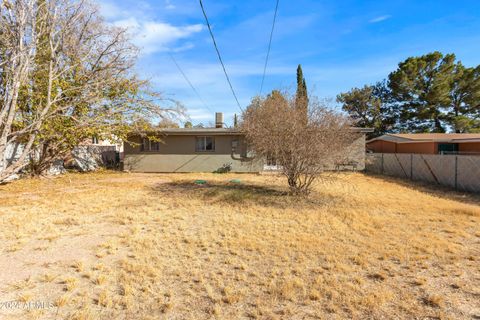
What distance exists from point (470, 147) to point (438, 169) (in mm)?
7494

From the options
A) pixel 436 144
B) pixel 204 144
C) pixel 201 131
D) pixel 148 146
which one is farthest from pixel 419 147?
pixel 148 146

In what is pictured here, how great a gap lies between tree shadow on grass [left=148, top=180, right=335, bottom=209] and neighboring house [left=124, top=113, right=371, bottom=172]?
470cm

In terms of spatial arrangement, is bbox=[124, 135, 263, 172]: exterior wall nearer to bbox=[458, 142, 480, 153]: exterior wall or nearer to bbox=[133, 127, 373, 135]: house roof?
bbox=[133, 127, 373, 135]: house roof

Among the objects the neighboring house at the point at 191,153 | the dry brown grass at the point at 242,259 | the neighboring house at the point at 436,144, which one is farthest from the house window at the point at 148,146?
the neighboring house at the point at 436,144

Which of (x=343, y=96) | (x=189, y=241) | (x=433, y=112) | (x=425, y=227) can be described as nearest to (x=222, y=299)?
(x=189, y=241)

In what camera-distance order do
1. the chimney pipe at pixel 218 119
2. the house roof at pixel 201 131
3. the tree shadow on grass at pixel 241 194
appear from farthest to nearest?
the chimney pipe at pixel 218 119, the house roof at pixel 201 131, the tree shadow on grass at pixel 241 194

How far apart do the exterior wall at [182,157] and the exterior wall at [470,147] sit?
13128 mm

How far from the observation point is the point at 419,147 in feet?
60.6

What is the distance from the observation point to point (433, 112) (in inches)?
1024

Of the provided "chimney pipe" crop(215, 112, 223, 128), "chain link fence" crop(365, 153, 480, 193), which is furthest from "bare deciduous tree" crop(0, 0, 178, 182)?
"chain link fence" crop(365, 153, 480, 193)

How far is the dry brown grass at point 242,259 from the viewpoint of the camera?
2.81 metres

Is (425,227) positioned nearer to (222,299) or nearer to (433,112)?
(222,299)

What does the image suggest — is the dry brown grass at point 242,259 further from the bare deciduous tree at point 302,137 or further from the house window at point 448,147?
the house window at point 448,147

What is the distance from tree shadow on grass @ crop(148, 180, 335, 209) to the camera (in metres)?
7.71
